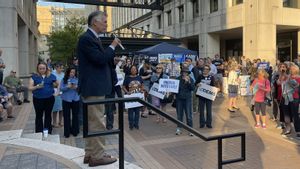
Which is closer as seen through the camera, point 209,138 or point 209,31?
point 209,138

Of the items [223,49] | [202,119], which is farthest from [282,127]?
[223,49]

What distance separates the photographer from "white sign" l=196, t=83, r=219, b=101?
924 centimetres

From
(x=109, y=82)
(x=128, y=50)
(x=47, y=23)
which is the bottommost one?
(x=109, y=82)

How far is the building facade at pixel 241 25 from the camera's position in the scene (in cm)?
2400

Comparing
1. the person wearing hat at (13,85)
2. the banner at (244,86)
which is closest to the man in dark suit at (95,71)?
the person wearing hat at (13,85)

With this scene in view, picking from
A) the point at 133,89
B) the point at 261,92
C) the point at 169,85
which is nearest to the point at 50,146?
the point at 133,89

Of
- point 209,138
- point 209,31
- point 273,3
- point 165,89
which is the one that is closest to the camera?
point 209,138

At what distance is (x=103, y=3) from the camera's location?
3512cm

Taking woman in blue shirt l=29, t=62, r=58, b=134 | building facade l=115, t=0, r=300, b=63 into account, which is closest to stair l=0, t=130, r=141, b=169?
woman in blue shirt l=29, t=62, r=58, b=134

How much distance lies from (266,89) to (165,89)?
2.81 meters

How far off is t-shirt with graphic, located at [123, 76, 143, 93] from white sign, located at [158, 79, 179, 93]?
0.72 meters

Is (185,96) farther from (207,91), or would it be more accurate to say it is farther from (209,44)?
(209,44)

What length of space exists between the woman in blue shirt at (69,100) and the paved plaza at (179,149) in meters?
0.32

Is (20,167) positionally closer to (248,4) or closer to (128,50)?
(128,50)
